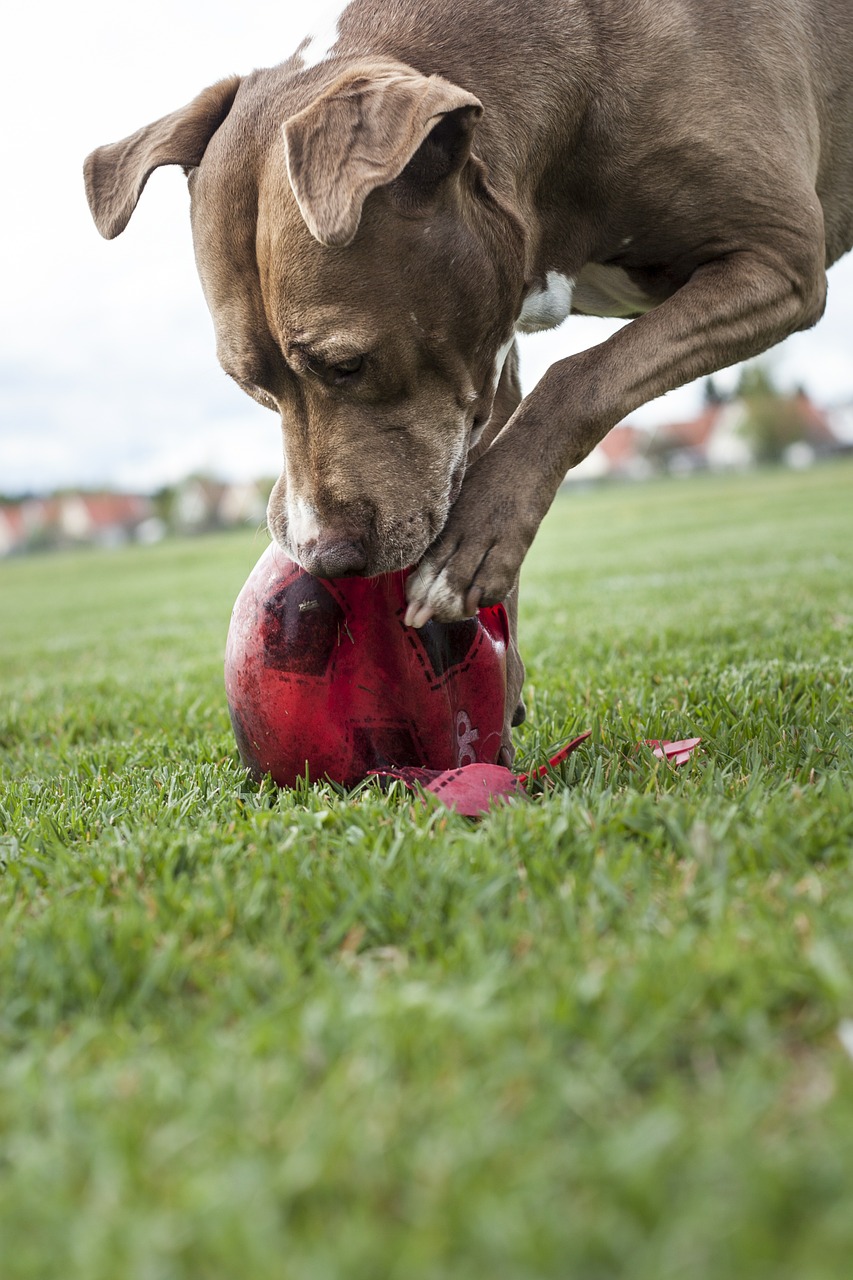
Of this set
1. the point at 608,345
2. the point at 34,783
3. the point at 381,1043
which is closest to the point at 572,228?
the point at 608,345

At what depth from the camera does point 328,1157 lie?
1260 millimetres

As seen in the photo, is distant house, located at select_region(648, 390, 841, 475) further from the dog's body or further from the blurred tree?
the dog's body

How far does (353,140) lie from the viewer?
264 centimetres

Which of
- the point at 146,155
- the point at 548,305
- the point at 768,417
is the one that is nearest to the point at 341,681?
the point at 548,305

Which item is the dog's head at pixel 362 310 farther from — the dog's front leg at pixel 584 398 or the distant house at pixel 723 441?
the distant house at pixel 723 441

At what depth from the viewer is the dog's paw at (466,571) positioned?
9.46ft

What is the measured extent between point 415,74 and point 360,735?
5.73ft

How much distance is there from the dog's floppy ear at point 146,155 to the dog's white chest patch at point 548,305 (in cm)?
111

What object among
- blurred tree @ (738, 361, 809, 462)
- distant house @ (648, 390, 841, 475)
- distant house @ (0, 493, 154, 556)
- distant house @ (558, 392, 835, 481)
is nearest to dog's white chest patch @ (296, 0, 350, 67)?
blurred tree @ (738, 361, 809, 462)

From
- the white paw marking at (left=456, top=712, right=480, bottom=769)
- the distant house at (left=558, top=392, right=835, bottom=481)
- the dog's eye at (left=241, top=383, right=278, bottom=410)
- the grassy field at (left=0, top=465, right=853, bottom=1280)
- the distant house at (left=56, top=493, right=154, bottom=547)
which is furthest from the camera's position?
the distant house at (left=56, top=493, right=154, bottom=547)

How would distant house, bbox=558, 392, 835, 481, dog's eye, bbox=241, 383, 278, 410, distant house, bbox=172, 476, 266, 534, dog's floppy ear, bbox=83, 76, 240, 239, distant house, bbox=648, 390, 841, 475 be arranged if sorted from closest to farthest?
dog's eye, bbox=241, 383, 278, 410
dog's floppy ear, bbox=83, 76, 240, 239
distant house, bbox=648, 390, 841, 475
distant house, bbox=558, 392, 835, 481
distant house, bbox=172, 476, 266, 534

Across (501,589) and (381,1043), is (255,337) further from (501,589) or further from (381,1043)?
(381,1043)

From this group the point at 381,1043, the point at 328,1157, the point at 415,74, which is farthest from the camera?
the point at 415,74

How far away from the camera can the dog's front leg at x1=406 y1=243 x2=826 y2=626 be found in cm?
291
